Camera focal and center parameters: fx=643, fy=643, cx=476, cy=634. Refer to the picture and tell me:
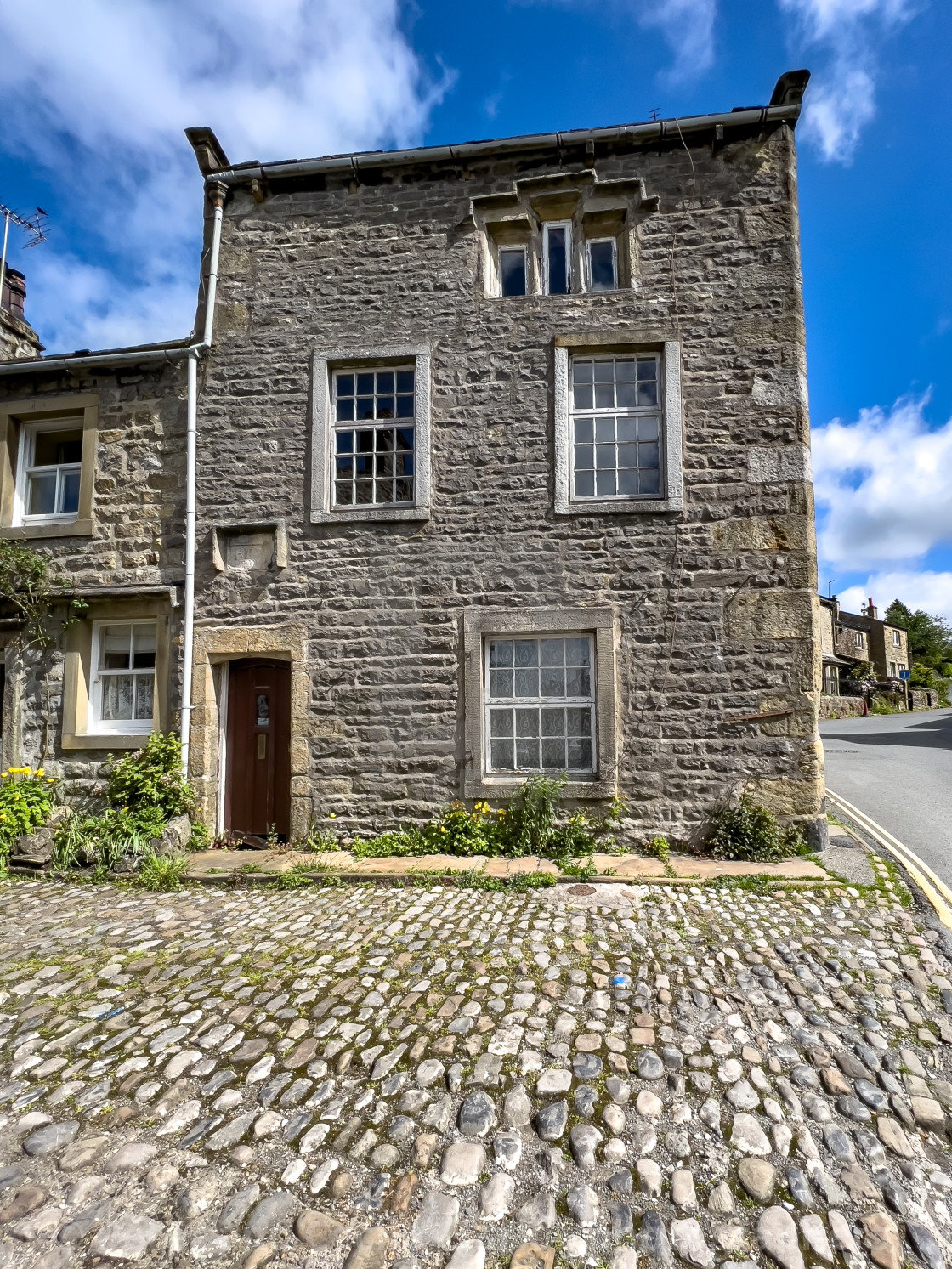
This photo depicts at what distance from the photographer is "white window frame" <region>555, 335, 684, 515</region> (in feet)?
23.4

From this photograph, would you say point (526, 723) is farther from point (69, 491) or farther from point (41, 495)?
point (41, 495)

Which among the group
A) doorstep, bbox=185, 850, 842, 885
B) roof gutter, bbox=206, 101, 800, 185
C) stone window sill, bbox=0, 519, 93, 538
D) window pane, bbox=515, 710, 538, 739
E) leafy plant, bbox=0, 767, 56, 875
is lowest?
doorstep, bbox=185, 850, 842, 885

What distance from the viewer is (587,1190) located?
2.45 metres

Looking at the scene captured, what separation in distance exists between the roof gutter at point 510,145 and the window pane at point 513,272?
1.10 metres


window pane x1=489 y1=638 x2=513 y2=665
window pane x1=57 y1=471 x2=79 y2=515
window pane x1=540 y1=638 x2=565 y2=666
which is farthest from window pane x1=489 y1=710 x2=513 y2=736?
window pane x1=57 y1=471 x2=79 y2=515

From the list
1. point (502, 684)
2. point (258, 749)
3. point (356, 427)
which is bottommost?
point (258, 749)

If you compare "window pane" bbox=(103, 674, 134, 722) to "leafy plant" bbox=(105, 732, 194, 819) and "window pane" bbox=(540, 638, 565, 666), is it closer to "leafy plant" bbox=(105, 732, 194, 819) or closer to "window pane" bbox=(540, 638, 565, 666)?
"leafy plant" bbox=(105, 732, 194, 819)

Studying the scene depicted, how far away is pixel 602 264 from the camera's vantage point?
7.77m

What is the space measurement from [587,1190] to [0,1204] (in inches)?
87.6

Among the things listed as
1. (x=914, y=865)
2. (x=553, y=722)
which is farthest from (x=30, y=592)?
(x=914, y=865)

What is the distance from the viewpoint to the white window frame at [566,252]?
25.4 feet

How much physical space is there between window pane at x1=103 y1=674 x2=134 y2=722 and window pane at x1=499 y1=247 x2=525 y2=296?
22.1ft

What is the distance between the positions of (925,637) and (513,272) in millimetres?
60682

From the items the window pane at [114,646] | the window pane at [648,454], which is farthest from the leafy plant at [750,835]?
the window pane at [114,646]
